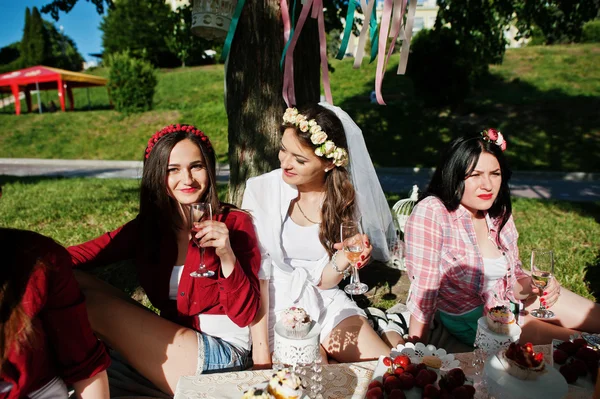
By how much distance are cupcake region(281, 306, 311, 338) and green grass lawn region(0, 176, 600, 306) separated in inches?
96.1

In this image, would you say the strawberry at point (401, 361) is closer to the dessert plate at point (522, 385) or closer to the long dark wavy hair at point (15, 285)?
the dessert plate at point (522, 385)

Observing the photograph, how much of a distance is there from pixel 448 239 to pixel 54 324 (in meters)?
2.22

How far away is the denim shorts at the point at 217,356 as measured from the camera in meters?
2.34

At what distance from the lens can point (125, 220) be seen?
644cm

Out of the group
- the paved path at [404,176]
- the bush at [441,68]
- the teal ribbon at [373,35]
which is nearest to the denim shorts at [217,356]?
the teal ribbon at [373,35]

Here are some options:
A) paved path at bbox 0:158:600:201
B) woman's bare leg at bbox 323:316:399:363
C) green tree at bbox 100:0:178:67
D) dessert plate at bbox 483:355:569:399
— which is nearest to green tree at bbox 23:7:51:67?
green tree at bbox 100:0:178:67

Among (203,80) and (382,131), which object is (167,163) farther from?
(203,80)

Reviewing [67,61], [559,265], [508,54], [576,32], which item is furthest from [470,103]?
[67,61]

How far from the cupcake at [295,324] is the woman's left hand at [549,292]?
1.32 m

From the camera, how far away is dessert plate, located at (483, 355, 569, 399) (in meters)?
1.51

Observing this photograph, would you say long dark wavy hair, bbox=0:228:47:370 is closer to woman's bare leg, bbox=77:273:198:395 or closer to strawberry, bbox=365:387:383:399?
woman's bare leg, bbox=77:273:198:395

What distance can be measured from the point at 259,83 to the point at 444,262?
7.34ft

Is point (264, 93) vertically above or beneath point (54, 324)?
above

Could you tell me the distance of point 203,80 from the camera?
1008 inches
